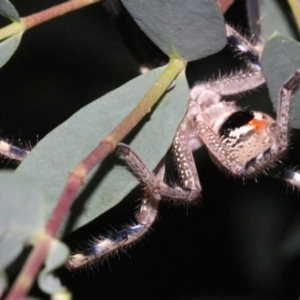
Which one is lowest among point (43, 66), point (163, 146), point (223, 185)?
point (223, 185)

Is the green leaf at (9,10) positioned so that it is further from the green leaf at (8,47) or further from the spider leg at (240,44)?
the spider leg at (240,44)

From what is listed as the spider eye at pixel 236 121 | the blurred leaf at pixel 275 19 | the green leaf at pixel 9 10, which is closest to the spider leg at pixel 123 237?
the spider eye at pixel 236 121

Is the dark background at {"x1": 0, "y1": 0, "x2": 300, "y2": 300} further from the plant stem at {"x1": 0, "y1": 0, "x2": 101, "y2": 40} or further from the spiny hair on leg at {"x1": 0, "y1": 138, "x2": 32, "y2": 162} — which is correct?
the plant stem at {"x1": 0, "y1": 0, "x2": 101, "y2": 40}

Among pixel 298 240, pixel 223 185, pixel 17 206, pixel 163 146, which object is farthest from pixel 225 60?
pixel 17 206

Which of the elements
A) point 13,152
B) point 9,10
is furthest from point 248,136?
point 9,10

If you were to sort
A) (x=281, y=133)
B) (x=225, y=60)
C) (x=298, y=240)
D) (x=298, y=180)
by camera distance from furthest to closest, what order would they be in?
(x=225, y=60) → (x=298, y=240) → (x=298, y=180) → (x=281, y=133)

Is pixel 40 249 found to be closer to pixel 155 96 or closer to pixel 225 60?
pixel 155 96
